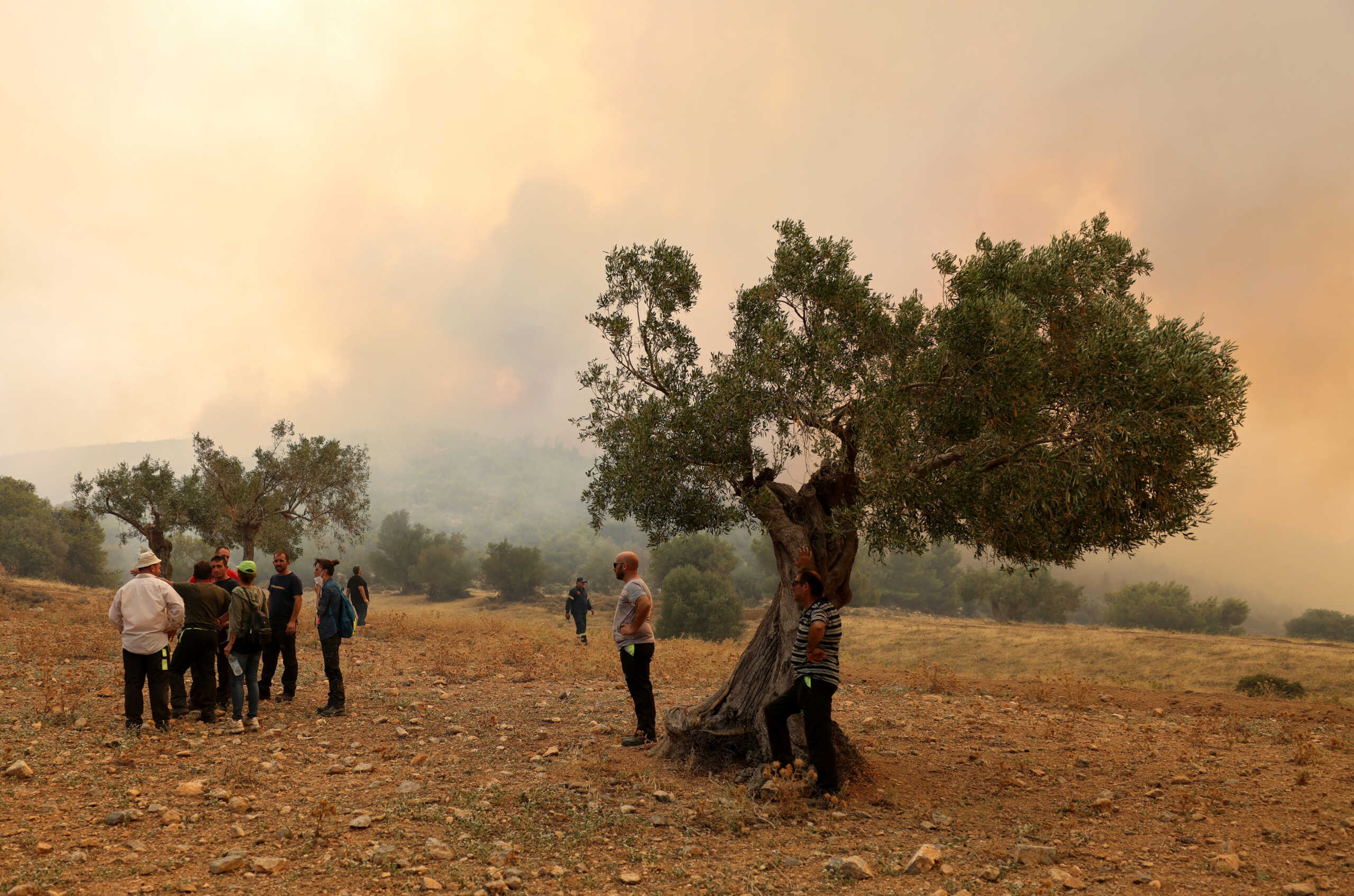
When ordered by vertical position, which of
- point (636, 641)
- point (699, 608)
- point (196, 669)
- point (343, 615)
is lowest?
point (699, 608)

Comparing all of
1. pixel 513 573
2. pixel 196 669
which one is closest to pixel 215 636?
pixel 196 669

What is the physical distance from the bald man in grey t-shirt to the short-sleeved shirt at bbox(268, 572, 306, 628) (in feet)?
18.5

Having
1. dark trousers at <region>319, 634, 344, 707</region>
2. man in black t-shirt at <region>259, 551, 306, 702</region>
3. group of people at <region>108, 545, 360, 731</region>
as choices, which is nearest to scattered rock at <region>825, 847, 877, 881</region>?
group of people at <region>108, 545, 360, 731</region>

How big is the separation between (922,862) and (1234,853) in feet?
9.35

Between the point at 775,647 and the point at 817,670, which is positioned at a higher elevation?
the point at 817,670

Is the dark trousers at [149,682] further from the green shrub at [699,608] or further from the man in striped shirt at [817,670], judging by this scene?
the green shrub at [699,608]

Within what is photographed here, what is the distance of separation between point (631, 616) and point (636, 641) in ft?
1.34

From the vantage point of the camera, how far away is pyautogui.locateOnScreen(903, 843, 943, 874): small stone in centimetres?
615

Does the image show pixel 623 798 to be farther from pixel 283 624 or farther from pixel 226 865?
pixel 283 624

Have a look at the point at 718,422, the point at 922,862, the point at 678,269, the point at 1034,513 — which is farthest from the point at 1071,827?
the point at 678,269

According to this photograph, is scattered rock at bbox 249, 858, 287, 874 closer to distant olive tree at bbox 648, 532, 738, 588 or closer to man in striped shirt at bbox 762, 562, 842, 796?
man in striped shirt at bbox 762, 562, 842, 796

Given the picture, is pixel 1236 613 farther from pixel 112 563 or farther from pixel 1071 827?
pixel 112 563

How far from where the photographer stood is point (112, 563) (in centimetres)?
15000

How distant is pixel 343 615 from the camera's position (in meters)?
11.9
